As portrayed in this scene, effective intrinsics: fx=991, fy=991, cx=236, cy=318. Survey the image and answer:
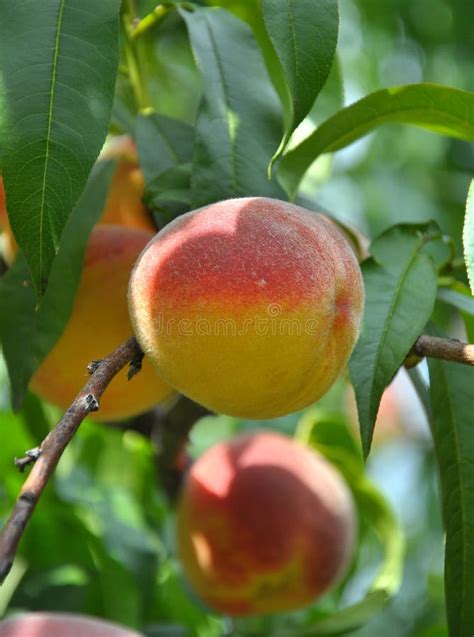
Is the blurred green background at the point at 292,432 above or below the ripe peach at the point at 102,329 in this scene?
below

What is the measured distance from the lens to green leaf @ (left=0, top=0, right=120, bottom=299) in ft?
2.88

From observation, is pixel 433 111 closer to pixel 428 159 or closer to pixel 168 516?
pixel 168 516

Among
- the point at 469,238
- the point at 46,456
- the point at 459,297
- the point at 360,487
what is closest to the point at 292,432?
the point at 360,487

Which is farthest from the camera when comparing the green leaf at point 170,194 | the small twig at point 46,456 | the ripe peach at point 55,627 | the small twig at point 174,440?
the small twig at point 174,440

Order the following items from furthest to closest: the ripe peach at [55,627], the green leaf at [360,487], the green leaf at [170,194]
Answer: the green leaf at [360,487], the green leaf at [170,194], the ripe peach at [55,627]

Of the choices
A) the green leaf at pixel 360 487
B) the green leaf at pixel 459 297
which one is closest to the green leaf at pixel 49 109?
the green leaf at pixel 459 297

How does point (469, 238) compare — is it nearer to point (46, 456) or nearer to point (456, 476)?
point (456, 476)

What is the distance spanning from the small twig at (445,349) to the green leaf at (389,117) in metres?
0.23

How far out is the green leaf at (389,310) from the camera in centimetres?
91

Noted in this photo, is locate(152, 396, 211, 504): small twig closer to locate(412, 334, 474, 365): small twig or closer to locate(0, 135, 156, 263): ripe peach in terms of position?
locate(0, 135, 156, 263): ripe peach

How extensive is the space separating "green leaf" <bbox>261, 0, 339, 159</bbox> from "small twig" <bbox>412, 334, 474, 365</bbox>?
0.23m

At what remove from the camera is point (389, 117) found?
1.08 meters

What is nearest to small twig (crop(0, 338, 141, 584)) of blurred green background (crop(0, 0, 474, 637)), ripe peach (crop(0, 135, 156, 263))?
ripe peach (crop(0, 135, 156, 263))

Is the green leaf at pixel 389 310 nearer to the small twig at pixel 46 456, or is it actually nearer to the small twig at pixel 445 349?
the small twig at pixel 445 349
